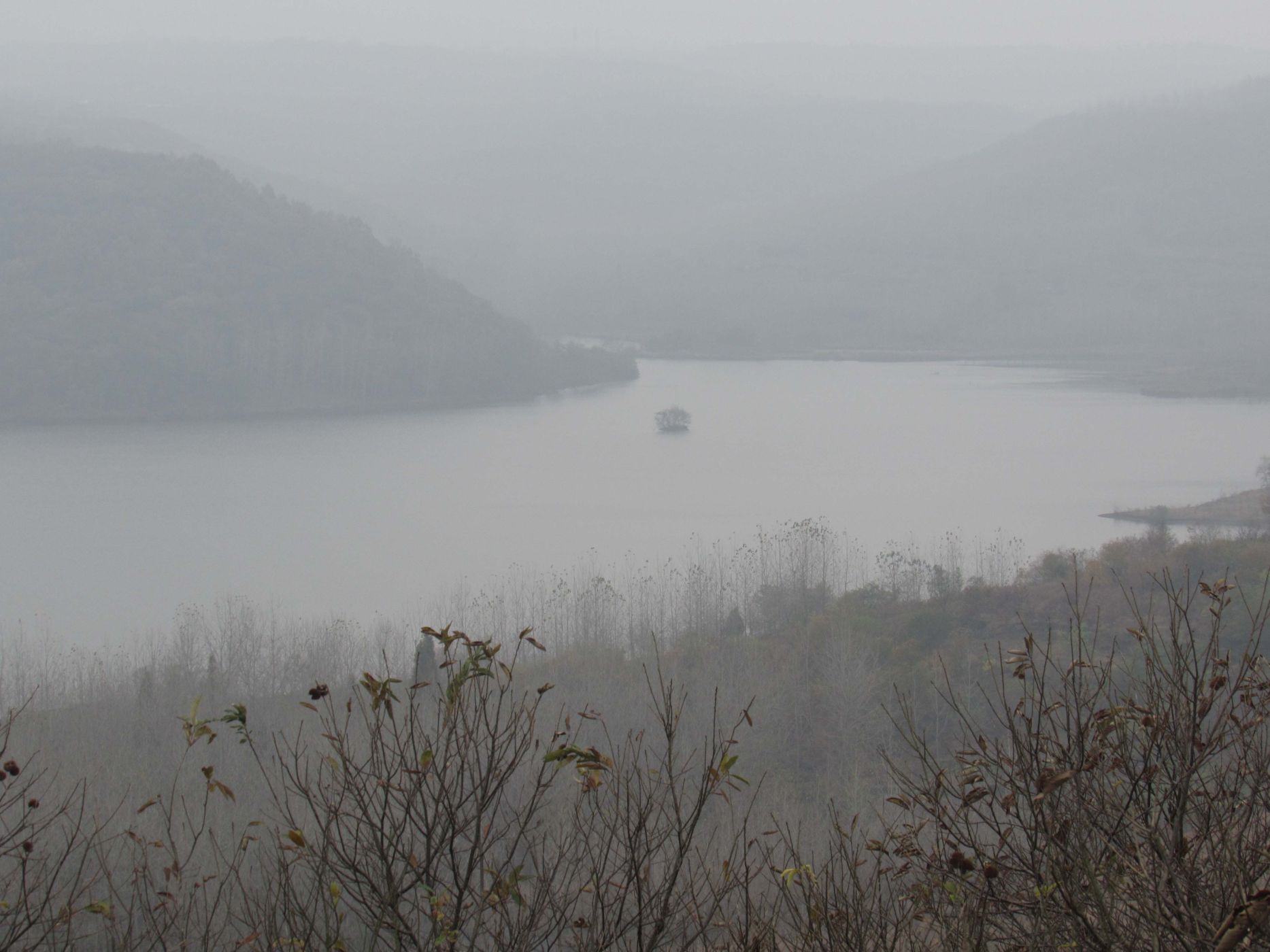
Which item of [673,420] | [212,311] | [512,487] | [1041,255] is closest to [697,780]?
[512,487]

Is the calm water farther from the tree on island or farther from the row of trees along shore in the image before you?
the row of trees along shore

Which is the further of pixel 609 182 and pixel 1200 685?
pixel 609 182

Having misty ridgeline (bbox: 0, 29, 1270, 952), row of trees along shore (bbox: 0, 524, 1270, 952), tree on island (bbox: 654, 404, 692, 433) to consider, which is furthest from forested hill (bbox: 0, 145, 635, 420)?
row of trees along shore (bbox: 0, 524, 1270, 952)

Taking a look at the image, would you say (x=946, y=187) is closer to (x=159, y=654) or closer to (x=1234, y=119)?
(x=1234, y=119)

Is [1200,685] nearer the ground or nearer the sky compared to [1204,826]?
nearer the sky

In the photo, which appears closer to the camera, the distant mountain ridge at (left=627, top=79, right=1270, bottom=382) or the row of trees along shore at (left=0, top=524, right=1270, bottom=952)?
the row of trees along shore at (left=0, top=524, right=1270, bottom=952)

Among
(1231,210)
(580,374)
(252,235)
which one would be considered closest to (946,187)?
(1231,210)

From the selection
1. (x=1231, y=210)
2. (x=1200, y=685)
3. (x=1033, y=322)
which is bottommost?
(x=1200, y=685)

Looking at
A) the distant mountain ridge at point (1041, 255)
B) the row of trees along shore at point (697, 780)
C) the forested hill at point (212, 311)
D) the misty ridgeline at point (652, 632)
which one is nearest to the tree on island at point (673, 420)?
the misty ridgeline at point (652, 632)
